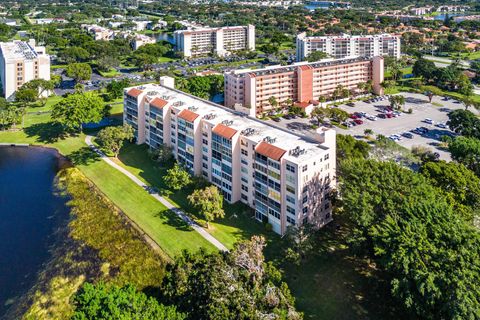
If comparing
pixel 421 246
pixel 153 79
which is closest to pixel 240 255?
pixel 421 246

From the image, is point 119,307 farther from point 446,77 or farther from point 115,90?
point 446,77

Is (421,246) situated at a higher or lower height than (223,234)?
higher

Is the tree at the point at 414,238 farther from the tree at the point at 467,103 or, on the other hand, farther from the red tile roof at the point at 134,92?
the tree at the point at 467,103

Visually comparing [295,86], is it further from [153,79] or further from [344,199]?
[344,199]

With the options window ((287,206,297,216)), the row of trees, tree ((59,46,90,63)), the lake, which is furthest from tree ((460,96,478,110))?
tree ((59,46,90,63))

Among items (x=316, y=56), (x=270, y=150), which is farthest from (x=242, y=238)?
(x=316, y=56)
